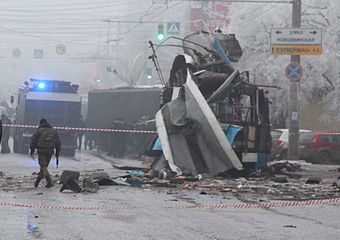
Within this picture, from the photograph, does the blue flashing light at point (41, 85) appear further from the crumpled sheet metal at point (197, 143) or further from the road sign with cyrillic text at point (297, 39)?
the crumpled sheet metal at point (197, 143)

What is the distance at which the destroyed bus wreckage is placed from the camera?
18.1 meters

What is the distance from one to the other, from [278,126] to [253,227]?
3058 cm

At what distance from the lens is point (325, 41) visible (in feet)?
114

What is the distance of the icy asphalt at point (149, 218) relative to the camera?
30.9 ft

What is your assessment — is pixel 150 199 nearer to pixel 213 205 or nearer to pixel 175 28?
pixel 213 205

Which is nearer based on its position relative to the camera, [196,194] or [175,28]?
[196,194]

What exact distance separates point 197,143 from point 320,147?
11707 millimetres

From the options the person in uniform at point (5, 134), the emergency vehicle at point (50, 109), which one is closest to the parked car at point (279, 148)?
the emergency vehicle at point (50, 109)

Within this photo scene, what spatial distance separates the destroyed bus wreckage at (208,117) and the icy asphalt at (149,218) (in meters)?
2.89

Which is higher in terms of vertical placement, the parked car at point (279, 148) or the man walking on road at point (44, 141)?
the man walking on road at point (44, 141)

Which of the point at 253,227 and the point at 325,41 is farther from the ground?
the point at 325,41

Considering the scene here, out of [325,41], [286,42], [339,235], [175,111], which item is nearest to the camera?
Answer: [339,235]

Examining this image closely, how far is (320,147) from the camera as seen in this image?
2894 cm

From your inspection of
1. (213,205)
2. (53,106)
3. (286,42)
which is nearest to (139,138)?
(53,106)
